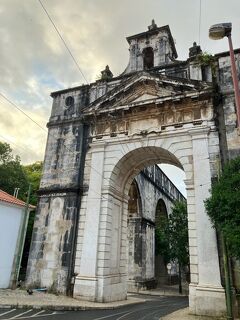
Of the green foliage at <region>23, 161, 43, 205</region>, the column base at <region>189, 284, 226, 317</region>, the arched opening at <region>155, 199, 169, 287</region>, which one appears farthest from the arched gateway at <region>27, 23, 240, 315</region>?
the arched opening at <region>155, 199, 169, 287</region>

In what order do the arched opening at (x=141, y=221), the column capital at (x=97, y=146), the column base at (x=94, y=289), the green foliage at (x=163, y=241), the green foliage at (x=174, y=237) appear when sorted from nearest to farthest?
1. the column base at (x=94, y=289)
2. the column capital at (x=97, y=146)
3. the arched opening at (x=141, y=221)
4. the green foliage at (x=174, y=237)
5. the green foliage at (x=163, y=241)

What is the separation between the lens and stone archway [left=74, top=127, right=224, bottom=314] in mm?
9859

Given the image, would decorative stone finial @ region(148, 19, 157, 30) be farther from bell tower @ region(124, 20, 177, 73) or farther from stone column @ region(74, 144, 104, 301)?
stone column @ region(74, 144, 104, 301)

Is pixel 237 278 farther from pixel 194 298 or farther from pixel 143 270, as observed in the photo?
pixel 143 270

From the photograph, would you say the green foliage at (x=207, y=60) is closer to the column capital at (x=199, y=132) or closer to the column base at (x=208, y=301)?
the column capital at (x=199, y=132)

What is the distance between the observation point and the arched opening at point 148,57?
54.2 feet

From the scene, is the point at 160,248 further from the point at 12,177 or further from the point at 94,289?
the point at 94,289

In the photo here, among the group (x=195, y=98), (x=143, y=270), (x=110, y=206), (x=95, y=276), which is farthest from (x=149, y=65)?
(x=143, y=270)

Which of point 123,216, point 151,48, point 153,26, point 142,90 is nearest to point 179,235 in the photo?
point 123,216

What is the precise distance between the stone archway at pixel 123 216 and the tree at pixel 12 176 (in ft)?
44.8

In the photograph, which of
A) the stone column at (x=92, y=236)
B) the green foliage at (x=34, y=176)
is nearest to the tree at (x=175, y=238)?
the green foliage at (x=34, y=176)

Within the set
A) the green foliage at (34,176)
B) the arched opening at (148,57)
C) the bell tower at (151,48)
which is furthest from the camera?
the green foliage at (34,176)

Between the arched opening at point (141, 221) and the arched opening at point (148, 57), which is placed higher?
the arched opening at point (148, 57)

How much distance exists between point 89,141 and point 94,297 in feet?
22.9
